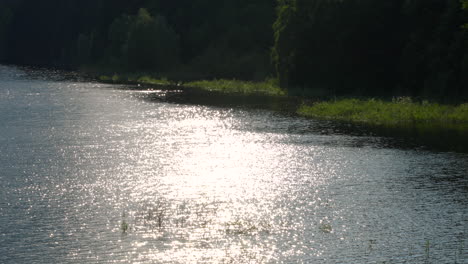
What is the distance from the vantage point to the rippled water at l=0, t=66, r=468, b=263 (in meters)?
28.6

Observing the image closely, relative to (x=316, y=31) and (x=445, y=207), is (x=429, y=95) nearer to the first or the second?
(x=316, y=31)

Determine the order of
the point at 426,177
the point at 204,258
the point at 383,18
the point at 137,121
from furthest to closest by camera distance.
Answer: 1. the point at 383,18
2. the point at 137,121
3. the point at 426,177
4. the point at 204,258

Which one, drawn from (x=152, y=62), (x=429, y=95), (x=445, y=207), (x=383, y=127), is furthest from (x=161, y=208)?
(x=152, y=62)

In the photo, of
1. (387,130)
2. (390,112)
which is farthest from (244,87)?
(387,130)

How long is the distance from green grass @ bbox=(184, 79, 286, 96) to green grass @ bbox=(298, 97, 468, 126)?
22360mm

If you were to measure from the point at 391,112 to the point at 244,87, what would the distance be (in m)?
40.2

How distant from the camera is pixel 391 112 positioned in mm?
68188

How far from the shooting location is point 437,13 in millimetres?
Result: 77188

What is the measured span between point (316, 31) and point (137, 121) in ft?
105

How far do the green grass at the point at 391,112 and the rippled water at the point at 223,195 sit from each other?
560cm

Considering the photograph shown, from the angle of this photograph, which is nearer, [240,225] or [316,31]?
[240,225]

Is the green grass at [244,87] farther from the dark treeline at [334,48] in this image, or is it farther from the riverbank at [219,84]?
the dark treeline at [334,48]

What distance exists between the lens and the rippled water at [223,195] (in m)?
28.6

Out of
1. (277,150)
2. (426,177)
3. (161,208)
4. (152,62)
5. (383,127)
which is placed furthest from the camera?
(152,62)
